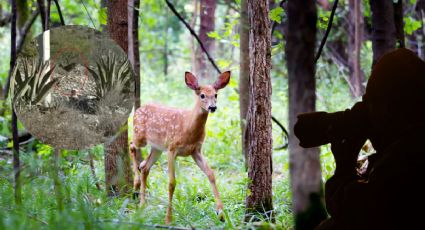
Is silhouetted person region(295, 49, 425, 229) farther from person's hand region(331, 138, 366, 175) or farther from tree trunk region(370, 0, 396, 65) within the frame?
tree trunk region(370, 0, 396, 65)

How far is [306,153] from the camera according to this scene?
260 cm

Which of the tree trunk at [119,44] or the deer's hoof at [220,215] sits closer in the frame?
the deer's hoof at [220,215]

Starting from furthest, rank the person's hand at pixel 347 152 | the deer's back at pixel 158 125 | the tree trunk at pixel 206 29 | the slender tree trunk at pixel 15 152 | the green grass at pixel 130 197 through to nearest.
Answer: the tree trunk at pixel 206 29, the deer's back at pixel 158 125, the slender tree trunk at pixel 15 152, the person's hand at pixel 347 152, the green grass at pixel 130 197

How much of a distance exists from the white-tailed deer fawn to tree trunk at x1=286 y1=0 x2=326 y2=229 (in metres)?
1.93

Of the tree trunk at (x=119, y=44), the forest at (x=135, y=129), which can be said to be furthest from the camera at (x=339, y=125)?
the tree trunk at (x=119, y=44)

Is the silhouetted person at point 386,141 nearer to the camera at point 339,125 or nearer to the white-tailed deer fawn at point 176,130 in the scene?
the camera at point 339,125

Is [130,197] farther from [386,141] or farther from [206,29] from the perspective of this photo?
[206,29]

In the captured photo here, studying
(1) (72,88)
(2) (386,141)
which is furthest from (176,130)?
(2) (386,141)

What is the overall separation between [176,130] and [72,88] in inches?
46.5

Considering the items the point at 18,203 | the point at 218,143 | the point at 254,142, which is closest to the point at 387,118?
the point at 254,142

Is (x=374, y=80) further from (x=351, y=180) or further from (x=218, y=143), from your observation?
(x=218, y=143)

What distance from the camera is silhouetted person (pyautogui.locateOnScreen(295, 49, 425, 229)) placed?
130 inches

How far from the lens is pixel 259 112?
4477mm

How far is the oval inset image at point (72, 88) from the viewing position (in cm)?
407
